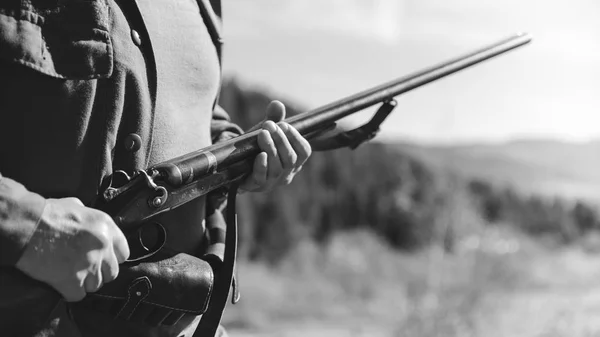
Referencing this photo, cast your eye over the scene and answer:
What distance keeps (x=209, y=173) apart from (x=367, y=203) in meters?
12.9

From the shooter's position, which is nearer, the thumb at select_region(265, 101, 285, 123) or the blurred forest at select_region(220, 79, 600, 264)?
the thumb at select_region(265, 101, 285, 123)

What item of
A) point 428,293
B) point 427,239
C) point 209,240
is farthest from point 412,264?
point 209,240

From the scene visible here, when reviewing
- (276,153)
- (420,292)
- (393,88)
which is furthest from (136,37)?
(420,292)

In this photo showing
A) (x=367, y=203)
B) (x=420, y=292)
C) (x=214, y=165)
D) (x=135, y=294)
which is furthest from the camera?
(x=367, y=203)

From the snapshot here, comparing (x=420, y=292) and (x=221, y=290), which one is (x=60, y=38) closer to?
(x=221, y=290)

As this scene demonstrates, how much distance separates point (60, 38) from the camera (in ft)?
6.05

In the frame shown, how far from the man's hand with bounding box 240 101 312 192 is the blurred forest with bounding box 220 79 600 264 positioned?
373 inches

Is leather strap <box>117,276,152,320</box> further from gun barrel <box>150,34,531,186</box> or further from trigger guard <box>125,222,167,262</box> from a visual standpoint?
gun barrel <box>150,34,531,186</box>

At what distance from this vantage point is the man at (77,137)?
168cm

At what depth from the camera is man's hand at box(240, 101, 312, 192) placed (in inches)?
89.4

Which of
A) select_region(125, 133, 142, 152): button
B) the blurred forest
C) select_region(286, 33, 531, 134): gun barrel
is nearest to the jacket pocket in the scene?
select_region(125, 133, 142, 152): button

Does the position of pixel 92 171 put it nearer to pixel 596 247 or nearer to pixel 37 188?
pixel 37 188

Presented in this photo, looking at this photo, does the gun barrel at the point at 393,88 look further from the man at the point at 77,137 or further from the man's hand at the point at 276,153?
the man at the point at 77,137

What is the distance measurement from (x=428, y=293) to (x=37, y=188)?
9369mm
